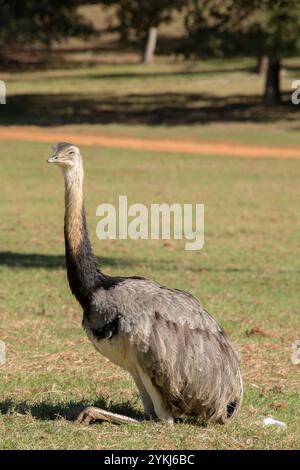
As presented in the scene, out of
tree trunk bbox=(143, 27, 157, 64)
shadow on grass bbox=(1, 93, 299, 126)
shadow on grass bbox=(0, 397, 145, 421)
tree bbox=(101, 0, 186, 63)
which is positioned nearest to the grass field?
shadow on grass bbox=(0, 397, 145, 421)

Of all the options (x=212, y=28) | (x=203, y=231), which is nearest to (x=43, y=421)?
(x=203, y=231)

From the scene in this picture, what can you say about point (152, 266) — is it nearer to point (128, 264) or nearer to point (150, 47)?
point (128, 264)

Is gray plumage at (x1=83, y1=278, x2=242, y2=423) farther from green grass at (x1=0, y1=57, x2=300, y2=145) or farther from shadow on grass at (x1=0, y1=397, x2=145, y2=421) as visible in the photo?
green grass at (x1=0, y1=57, x2=300, y2=145)

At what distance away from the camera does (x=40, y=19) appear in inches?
1895

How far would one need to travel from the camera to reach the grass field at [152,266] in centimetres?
764

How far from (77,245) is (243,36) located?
111 feet

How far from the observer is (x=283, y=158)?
32.0 m

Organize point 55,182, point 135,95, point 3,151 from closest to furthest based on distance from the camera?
point 55,182 → point 3,151 → point 135,95

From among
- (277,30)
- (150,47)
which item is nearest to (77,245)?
(277,30)

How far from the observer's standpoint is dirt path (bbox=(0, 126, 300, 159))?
33.0 metres

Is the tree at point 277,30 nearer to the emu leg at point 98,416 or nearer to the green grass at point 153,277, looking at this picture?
the green grass at point 153,277

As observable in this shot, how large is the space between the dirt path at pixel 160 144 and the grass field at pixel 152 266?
3.95 feet
